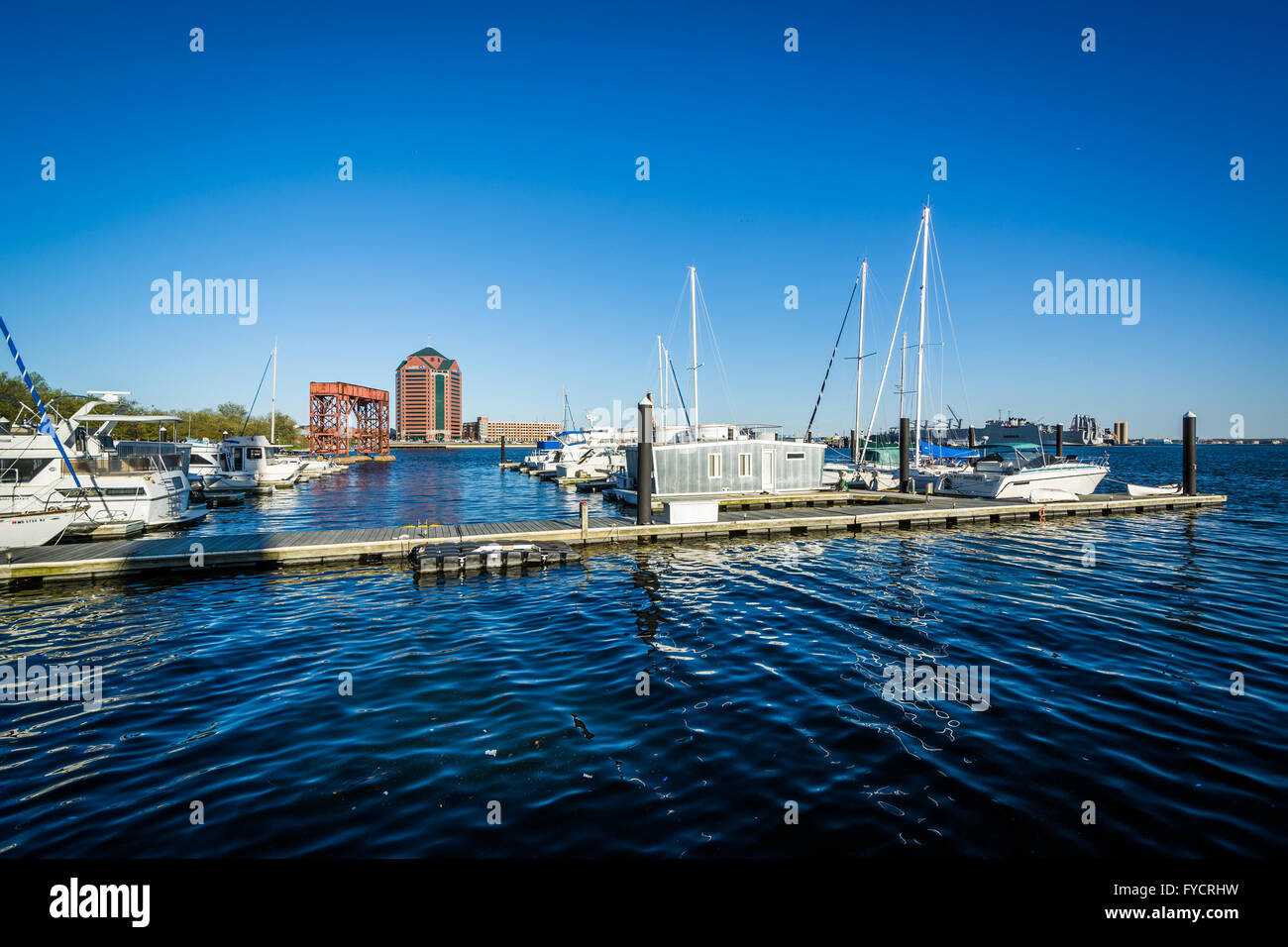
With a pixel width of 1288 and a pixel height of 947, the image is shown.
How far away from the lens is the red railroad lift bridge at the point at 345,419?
405ft

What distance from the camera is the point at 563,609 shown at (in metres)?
15.5

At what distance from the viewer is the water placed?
6.45 meters

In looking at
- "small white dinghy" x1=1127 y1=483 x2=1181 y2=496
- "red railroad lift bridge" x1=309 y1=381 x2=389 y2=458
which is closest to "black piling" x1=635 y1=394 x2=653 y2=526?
"small white dinghy" x1=1127 y1=483 x2=1181 y2=496

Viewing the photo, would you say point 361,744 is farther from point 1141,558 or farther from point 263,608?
point 1141,558

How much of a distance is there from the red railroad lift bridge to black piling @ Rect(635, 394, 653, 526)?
98.1m

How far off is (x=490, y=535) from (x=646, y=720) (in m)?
15.5

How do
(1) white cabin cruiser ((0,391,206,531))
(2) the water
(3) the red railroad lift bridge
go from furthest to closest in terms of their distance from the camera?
(3) the red railroad lift bridge
(1) white cabin cruiser ((0,391,206,531))
(2) the water

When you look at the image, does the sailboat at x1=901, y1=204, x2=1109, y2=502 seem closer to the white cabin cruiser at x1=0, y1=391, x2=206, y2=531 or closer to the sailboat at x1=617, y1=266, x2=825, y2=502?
Answer: the sailboat at x1=617, y1=266, x2=825, y2=502

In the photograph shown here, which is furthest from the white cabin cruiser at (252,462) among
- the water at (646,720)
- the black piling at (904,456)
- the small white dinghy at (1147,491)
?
the small white dinghy at (1147,491)

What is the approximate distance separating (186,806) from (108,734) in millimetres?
3112

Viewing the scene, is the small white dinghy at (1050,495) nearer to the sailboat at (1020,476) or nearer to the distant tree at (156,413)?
the sailboat at (1020,476)

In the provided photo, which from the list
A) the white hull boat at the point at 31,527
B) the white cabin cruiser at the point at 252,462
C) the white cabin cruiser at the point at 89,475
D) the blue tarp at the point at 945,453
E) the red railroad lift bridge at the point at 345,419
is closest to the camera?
the white hull boat at the point at 31,527

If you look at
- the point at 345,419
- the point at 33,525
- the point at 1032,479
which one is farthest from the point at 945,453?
the point at 345,419

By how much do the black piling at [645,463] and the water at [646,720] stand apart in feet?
23.9
